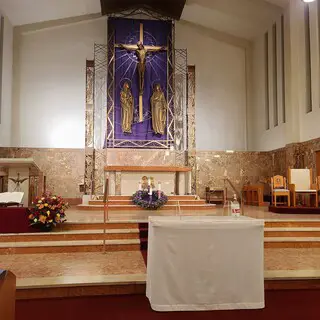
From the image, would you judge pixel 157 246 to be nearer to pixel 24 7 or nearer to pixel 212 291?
pixel 212 291

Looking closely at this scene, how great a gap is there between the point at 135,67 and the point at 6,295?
1045 cm

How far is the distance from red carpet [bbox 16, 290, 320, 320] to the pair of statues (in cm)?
814

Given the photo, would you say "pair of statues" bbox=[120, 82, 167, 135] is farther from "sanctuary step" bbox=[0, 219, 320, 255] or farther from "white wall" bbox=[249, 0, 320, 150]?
"sanctuary step" bbox=[0, 219, 320, 255]

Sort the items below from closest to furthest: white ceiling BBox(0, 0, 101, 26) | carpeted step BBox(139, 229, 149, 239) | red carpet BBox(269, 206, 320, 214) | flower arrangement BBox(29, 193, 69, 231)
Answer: flower arrangement BBox(29, 193, 69, 231)
carpeted step BBox(139, 229, 149, 239)
red carpet BBox(269, 206, 320, 214)
white ceiling BBox(0, 0, 101, 26)

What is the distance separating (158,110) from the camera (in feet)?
36.7

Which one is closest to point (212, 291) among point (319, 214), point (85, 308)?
point (85, 308)

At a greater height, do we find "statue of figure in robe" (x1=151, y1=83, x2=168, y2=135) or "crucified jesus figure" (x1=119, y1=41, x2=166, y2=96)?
"crucified jesus figure" (x1=119, y1=41, x2=166, y2=96)

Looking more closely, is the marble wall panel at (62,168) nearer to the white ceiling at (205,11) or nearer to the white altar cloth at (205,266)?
the white ceiling at (205,11)

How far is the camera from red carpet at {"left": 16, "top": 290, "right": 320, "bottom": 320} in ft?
9.27

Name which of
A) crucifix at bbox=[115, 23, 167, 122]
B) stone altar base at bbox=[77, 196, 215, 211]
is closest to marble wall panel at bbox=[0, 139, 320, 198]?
crucifix at bbox=[115, 23, 167, 122]

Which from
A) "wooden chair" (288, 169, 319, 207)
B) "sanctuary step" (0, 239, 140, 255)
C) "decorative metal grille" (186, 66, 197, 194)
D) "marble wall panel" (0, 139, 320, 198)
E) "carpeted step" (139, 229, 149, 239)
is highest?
"decorative metal grille" (186, 66, 197, 194)

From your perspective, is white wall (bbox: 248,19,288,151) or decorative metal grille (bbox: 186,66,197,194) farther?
decorative metal grille (bbox: 186,66,197,194)

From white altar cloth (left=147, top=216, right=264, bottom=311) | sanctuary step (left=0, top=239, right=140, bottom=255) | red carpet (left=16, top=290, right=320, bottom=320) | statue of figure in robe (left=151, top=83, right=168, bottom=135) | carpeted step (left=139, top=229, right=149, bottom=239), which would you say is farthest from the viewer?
statue of figure in robe (left=151, top=83, right=168, bottom=135)

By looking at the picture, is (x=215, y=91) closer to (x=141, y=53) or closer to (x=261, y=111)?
(x=261, y=111)
